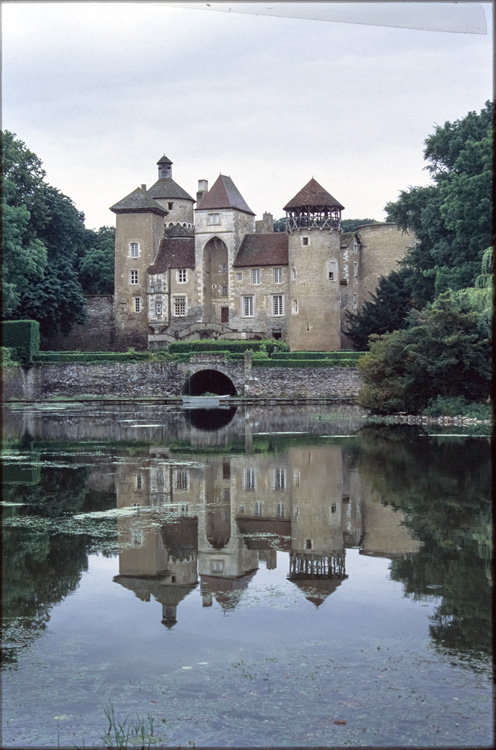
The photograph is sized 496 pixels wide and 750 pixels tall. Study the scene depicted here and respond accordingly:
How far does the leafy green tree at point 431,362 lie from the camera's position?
29.1m

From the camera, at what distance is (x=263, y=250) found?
5797 centimetres

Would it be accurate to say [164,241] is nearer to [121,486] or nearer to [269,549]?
[121,486]

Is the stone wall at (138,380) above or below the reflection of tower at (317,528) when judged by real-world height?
above

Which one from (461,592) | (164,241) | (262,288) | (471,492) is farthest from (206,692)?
(164,241)

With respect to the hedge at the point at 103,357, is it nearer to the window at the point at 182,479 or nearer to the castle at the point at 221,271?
the castle at the point at 221,271

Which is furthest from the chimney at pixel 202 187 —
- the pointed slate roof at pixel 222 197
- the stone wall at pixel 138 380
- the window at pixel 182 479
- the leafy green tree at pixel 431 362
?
the window at pixel 182 479

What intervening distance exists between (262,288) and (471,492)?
43.1 m

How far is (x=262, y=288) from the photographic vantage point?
5703cm

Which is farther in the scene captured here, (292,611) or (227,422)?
(227,422)

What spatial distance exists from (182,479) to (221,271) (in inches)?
1700

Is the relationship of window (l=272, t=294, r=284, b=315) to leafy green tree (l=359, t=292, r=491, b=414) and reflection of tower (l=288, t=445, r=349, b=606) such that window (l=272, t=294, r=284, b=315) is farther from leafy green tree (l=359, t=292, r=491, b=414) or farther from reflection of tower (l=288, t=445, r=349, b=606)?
reflection of tower (l=288, t=445, r=349, b=606)

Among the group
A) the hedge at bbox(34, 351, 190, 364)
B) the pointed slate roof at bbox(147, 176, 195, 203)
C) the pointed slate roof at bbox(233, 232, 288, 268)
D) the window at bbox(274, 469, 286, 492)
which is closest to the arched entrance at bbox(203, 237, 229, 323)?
the pointed slate roof at bbox(233, 232, 288, 268)

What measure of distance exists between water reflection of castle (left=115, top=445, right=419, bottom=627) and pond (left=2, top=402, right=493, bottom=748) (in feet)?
0.14

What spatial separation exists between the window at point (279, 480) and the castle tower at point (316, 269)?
36150 mm
